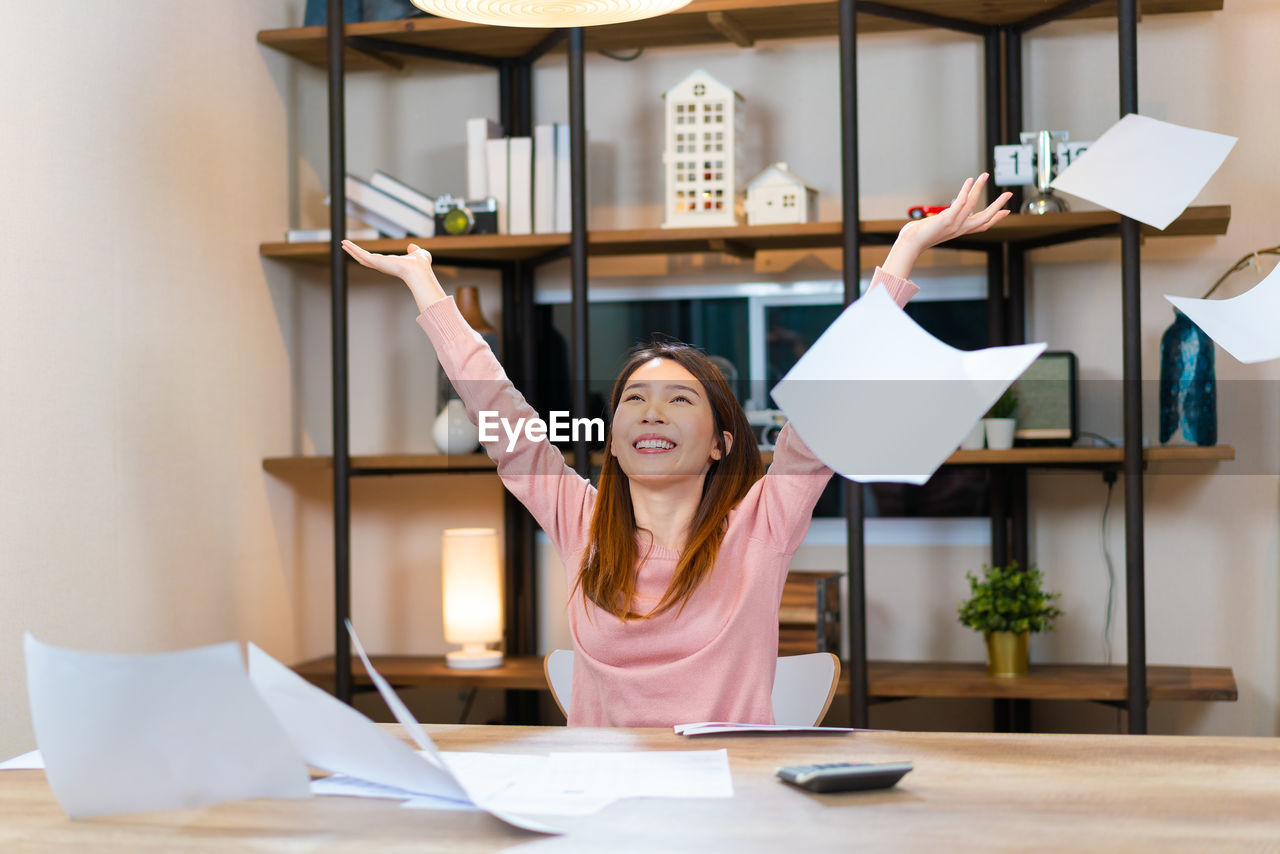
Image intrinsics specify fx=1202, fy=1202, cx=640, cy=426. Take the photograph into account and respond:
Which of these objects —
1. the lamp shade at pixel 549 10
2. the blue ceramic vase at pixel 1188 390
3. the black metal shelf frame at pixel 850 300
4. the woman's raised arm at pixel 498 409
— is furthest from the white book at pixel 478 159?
the blue ceramic vase at pixel 1188 390

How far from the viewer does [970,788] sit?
0.97 m

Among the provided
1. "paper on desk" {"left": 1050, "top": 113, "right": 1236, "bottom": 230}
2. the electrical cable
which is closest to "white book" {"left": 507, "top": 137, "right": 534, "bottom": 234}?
"paper on desk" {"left": 1050, "top": 113, "right": 1236, "bottom": 230}

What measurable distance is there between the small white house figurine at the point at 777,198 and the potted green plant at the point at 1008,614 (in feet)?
2.79

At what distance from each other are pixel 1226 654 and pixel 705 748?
6.28 feet

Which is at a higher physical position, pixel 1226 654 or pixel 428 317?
pixel 428 317

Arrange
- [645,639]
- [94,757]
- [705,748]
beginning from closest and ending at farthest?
[94,757]
[705,748]
[645,639]

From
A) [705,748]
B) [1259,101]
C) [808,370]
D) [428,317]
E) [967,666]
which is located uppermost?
[1259,101]

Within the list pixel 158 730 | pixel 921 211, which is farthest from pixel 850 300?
pixel 158 730

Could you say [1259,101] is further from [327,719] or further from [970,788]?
[327,719]

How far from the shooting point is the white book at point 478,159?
2705mm

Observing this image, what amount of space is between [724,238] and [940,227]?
1223 millimetres

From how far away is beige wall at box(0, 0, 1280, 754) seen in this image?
81.9 inches

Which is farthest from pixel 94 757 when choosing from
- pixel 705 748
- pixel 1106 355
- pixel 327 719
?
pixel 1106 355

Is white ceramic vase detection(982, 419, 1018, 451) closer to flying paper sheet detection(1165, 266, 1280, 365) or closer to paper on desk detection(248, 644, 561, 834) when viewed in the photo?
flying paper sheet detection(1165, 266, 1280, 365)
